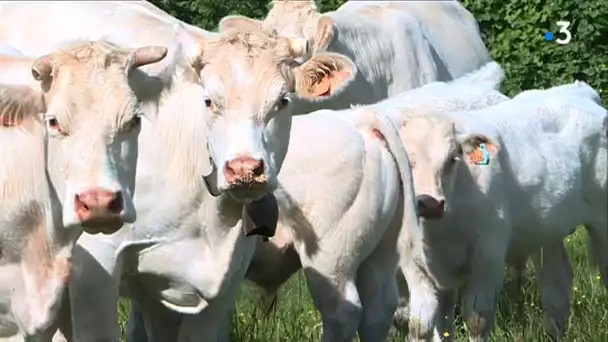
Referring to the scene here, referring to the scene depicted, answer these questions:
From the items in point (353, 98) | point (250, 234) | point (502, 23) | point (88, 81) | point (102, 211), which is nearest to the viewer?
point (102, 211)

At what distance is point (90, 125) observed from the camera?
5266 mm

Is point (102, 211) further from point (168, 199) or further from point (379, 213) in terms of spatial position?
point (379, 213)

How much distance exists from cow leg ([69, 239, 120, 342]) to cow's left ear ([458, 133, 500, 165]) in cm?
260

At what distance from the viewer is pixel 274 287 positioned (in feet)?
24.6

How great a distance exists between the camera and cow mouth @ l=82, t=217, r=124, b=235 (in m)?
5.09

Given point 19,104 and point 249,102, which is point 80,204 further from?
point 249,102

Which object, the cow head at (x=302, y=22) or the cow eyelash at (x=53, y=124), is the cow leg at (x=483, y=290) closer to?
the cow head at (x=302, y=22)

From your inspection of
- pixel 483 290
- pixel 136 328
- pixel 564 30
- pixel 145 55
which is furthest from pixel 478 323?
pixel 564 30

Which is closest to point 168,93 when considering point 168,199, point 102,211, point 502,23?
point 168,199

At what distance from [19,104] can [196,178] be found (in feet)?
3.68

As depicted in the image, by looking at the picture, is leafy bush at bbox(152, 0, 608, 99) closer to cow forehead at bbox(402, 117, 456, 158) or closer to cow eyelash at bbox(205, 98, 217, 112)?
cow forehead at bbox(402, 117, 456, 158)

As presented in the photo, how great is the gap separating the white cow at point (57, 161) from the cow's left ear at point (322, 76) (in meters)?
0.78

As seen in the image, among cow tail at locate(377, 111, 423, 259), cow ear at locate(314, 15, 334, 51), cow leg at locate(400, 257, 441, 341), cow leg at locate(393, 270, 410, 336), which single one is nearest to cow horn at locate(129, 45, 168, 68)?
cow tail at locate(377, 111, 423, 259)

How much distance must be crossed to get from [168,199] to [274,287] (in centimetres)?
132
